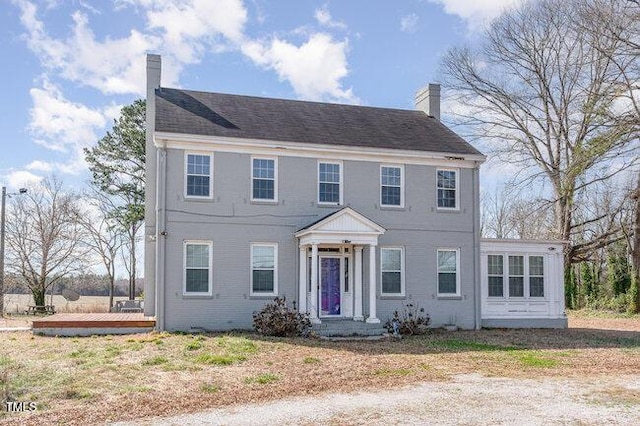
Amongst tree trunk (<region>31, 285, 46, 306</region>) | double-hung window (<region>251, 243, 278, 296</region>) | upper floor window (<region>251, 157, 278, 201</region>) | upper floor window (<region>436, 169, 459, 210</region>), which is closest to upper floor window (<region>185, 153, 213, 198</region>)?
upper floor window (<region>251, 157, 278, 201</region>)

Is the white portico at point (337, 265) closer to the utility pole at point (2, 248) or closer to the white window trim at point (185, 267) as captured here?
the white window trim at point (185, 267)

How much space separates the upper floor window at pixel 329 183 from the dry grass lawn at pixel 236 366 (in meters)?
5.02

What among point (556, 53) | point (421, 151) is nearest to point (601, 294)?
point (556, 53)

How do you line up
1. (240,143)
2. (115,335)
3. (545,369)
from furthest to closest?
(240,143), (115,335), (545,369)

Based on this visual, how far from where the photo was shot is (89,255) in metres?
36.9

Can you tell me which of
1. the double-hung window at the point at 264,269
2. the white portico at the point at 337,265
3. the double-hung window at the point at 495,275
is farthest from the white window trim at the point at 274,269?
the double-hung window at the point at 495,275

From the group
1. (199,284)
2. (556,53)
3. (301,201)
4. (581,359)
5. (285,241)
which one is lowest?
(581,359)

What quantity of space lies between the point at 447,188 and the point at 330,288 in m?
5.30

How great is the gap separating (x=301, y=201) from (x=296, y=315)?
3753 mm

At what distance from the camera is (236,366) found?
12430 mm

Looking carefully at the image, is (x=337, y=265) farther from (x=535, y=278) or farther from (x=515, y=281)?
(x=535, y=278)

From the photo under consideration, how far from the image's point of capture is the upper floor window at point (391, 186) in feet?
66.9

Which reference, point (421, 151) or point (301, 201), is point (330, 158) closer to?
point (301, 201)

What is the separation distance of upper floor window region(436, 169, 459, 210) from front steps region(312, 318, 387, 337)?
4.94 metres
